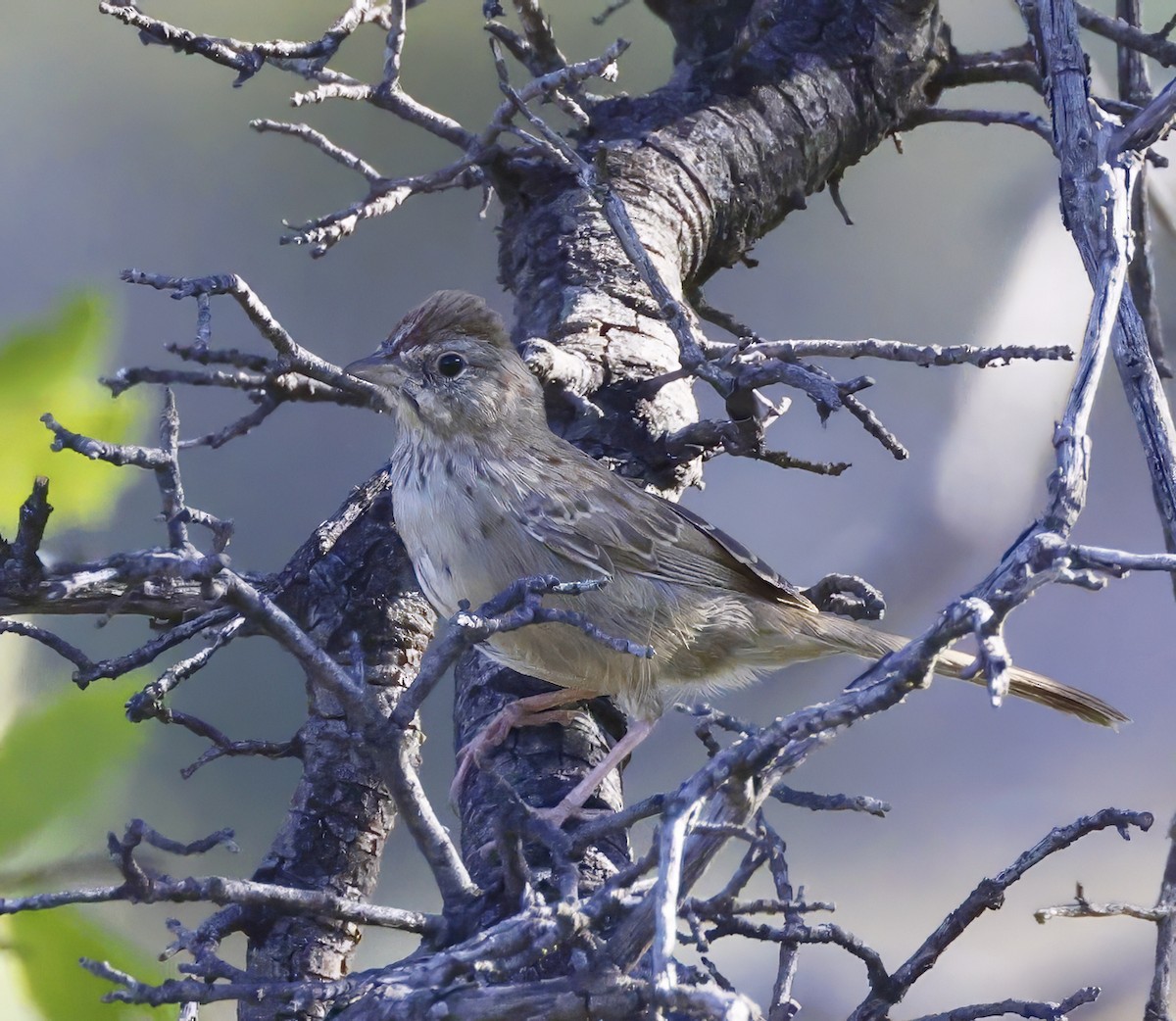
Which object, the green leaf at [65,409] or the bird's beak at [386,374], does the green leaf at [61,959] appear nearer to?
the green leaf at [65,409]

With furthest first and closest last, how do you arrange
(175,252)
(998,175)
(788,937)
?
(998,175), (175,252), (788,937)

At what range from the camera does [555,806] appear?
117cm

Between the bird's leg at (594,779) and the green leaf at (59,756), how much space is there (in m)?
0.48

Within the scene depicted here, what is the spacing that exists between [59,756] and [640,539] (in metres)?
0.65

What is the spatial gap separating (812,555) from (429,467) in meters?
0.95

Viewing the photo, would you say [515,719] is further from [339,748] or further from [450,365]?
[450,365]

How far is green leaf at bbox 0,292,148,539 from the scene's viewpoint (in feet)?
4.06

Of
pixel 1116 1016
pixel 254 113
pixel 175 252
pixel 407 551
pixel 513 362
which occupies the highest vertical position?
pixel 254 113

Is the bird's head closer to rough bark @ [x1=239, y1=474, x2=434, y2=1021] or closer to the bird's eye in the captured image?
the bird's eye

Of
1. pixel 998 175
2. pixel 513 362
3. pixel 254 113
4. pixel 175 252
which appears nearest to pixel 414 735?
pixel 513 362

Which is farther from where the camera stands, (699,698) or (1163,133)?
(699,698)

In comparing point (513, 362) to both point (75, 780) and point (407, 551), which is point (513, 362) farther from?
point (75, 780)

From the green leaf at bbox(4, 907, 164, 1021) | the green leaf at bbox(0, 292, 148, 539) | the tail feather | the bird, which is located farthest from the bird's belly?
the green leaf at bbox(4, 907, 164, 1021)

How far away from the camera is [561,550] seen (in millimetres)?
1278
